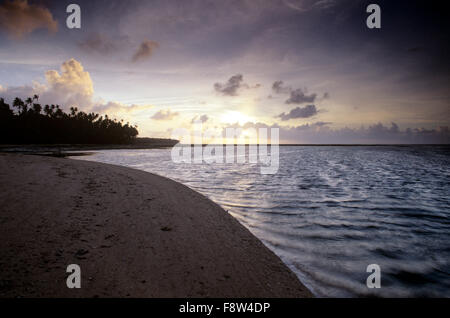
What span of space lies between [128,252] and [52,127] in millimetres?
113652

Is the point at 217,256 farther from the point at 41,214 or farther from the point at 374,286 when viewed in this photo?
the point at 41,214

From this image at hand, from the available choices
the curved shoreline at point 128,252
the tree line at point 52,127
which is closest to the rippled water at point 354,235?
the curved shoreline at point 128,252

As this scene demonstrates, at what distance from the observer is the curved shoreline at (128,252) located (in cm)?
297

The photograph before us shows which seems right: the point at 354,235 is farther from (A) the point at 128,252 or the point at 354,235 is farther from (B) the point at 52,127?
(B) the point at 52,127

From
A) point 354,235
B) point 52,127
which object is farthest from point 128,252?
point 52,127

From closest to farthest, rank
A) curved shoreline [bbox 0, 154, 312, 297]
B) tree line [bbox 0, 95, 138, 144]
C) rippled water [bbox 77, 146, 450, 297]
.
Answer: curved shoreline [bbox 0, 154, 312, 297]
rippled water [bbox 77, 146, 450, 297]
tree line [bbox 0, 95, 138, 144]

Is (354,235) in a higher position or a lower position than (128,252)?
lower

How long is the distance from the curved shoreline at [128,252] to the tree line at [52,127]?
10025cm

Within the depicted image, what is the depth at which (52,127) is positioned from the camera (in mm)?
89312

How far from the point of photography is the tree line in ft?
252

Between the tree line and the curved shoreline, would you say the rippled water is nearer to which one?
the curved shoreline

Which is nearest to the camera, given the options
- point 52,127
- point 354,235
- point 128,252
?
point 128,252

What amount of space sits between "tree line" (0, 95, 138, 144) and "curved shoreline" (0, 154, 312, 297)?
329ft

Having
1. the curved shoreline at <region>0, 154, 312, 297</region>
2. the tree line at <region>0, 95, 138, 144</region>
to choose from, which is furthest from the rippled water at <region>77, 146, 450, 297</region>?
the tree line at <region>0, 95, 138, 144</region>
